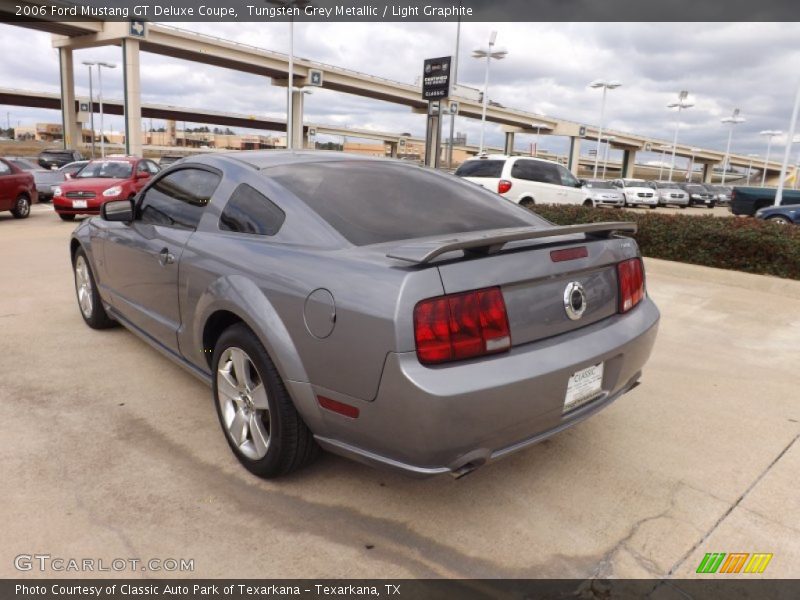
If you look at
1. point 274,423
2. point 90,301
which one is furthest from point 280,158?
point 90,301

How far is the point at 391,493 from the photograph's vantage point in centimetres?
282

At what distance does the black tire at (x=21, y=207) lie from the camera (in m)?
13.8

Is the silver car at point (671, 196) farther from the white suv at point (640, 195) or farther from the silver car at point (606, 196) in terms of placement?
the silver car at point (606, 196)

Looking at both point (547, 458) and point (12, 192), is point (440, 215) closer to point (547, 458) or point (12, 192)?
point (547, 458)

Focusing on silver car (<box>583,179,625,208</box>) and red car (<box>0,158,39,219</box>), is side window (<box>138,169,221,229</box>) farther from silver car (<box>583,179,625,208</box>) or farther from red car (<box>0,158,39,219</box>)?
silver car (<box>583,179,625,208</box>)

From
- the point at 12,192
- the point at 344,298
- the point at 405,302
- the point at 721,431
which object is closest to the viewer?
the point at 405,302

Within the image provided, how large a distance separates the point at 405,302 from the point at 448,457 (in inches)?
23.9

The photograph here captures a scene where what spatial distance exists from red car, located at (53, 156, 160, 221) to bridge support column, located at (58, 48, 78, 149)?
3981cm

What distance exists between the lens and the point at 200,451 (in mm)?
3158

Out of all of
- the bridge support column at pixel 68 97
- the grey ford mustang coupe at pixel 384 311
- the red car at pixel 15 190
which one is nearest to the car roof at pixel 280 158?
the grey ford mustang coupe at pixel 384 311

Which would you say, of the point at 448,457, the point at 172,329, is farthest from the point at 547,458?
the point at 172,329

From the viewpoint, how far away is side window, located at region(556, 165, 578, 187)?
15289 mm

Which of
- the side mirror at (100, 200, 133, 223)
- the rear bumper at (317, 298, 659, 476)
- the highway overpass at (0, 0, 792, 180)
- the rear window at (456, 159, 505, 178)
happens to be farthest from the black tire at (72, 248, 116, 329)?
the highway overpass at (0, 0, 792, 180)
